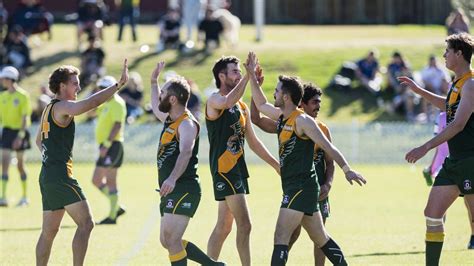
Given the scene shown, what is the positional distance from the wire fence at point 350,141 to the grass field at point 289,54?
250cm

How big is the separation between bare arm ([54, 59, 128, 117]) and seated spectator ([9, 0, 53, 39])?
78.9ft

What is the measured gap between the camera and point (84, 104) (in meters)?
9.80

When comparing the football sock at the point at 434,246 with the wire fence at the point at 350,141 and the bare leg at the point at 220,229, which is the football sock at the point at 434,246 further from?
the wire fence at the point at 350,141

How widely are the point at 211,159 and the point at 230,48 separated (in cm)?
2458

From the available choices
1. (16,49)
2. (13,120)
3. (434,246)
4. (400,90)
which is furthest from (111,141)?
(16,49)

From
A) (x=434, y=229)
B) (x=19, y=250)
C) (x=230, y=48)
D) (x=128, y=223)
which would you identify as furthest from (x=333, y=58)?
(x=434, y=229)

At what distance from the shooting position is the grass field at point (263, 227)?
41.1 ft

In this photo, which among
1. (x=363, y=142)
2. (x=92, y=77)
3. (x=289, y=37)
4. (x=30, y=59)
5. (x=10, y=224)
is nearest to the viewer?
(x=10, y=224)

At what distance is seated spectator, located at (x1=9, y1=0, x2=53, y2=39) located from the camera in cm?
Result: 3353

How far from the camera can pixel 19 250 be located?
43.1 feet

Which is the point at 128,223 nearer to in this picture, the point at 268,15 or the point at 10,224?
the point at 10,224

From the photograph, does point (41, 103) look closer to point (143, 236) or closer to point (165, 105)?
point (143, 236)

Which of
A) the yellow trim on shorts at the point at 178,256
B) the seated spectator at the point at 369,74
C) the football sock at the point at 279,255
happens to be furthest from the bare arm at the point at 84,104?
the seated spectator at the point at 369,74

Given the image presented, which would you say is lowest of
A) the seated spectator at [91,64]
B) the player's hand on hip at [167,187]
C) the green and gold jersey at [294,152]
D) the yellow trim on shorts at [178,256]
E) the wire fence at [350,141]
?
the wire fence at [350,141]
